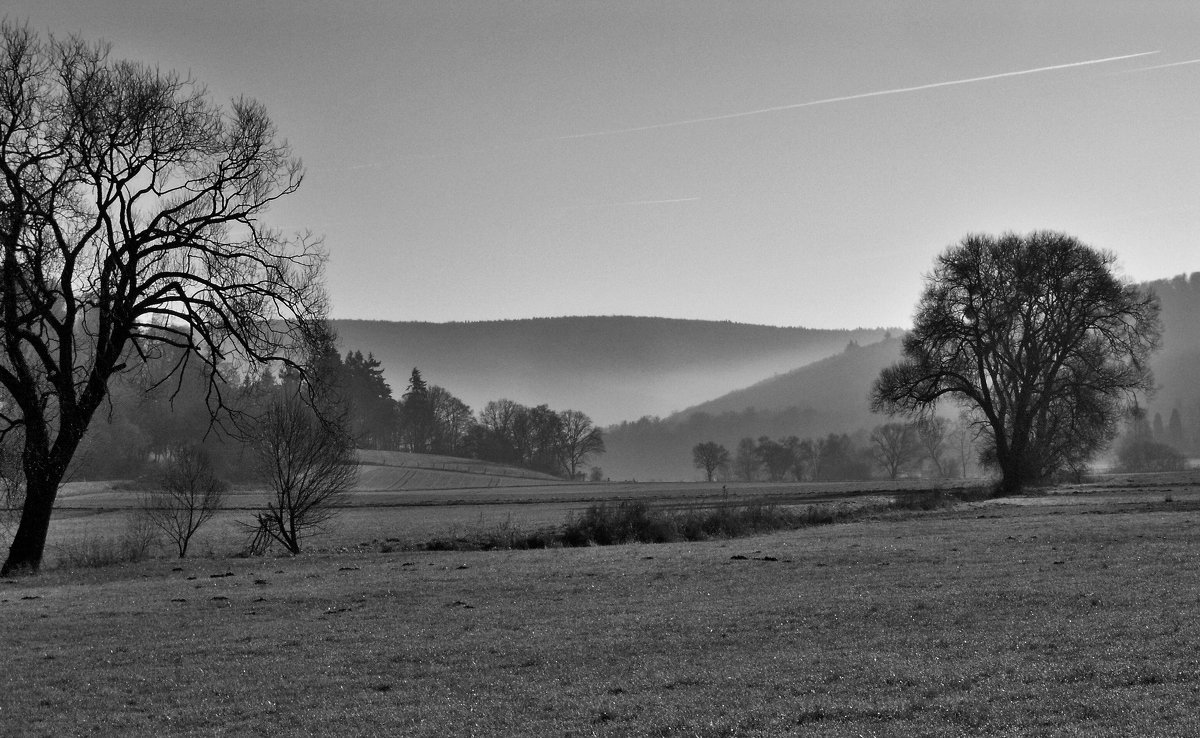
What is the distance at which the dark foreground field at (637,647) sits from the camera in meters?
11.1

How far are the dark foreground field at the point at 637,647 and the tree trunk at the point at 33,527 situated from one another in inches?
84.3

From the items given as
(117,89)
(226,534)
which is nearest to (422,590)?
(117,89)

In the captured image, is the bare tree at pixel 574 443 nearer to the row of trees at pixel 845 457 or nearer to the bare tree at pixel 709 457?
the bare tree at pixel 709 457

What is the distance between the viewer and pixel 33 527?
2978cm

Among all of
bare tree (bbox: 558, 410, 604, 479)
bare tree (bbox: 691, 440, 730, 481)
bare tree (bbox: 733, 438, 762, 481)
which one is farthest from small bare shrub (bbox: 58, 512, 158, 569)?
bare tree (bbox: 733, 438, 762, 481)

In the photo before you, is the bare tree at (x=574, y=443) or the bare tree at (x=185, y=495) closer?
the bare tree at (x=185, y=495)

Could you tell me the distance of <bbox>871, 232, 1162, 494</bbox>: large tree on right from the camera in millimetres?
63344

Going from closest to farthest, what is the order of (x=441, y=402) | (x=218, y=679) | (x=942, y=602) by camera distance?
(x=218, y=679)
(x=942, y=602)
(x=441, y=402)

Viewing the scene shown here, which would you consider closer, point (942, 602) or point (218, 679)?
point (218, 679)

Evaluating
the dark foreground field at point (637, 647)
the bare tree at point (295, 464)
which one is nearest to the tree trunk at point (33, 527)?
the dark foreground field at point (637, 647)

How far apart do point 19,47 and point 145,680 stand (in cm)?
2081

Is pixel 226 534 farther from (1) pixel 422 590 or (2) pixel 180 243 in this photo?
(1) pixel 422 590

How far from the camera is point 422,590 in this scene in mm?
23188

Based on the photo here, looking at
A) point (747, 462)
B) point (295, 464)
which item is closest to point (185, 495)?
point (295, 464)
